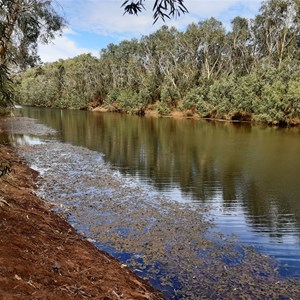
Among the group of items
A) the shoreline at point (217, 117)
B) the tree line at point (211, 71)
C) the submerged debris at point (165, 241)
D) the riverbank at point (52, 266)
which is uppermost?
the tree line at point (211, 71)

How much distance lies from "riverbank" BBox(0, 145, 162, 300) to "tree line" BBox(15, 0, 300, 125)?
36031mm

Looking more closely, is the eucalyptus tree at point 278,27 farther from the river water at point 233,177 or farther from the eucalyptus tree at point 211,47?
the river water at point 233,177

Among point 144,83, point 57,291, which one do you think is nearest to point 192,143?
point 57,291

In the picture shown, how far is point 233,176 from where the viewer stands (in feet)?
51.1

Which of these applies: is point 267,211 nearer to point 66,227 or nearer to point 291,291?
point 291,291

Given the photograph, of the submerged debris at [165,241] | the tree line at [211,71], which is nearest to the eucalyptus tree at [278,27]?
the tree line at [211,71]

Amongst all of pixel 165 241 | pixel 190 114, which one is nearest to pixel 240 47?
pixel 190 114

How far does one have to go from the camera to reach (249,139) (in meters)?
28.7

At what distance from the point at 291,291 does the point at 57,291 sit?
4.01 metres

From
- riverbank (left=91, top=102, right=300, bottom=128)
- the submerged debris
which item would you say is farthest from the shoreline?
the submerged debris

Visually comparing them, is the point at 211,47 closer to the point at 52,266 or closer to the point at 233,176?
the point at 233,176

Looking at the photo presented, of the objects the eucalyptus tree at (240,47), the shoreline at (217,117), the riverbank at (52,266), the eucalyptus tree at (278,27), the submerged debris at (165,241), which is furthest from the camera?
the eucalyptus tree at (240,47)

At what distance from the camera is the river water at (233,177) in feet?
29.6

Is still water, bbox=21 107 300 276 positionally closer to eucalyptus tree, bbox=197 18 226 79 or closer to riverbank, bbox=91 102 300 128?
riverbank, bbox=91 102 300 128
